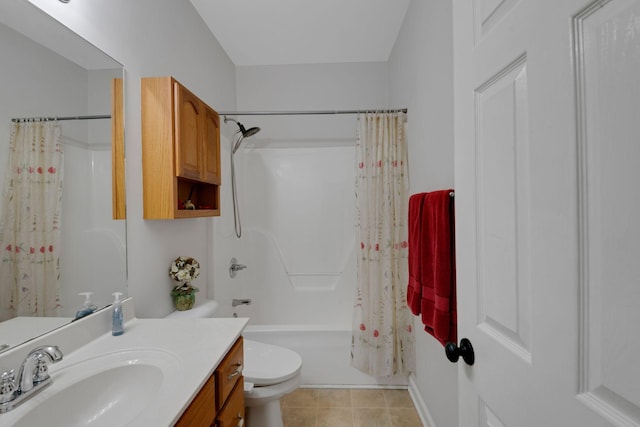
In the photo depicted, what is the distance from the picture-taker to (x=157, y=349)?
996 mm

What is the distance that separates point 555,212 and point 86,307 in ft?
4.72

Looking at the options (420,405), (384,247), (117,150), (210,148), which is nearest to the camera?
(117,150)

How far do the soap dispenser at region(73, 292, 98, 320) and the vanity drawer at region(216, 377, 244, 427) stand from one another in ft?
2.01

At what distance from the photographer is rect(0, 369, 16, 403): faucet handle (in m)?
0.70

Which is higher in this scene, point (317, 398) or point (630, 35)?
point (630, 35)

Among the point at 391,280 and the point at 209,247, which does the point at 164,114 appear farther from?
the point at 391,280

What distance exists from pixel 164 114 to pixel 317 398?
205 cm

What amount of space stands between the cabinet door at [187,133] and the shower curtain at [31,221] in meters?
0.48

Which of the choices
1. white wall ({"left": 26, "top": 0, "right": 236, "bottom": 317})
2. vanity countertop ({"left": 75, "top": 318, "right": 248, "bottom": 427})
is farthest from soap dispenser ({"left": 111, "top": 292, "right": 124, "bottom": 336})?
white wall ({"left": 26, "top": 0, "right": 236, "bottom": 317})

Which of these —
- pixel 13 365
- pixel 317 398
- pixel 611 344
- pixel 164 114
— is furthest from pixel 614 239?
pixel 317 398

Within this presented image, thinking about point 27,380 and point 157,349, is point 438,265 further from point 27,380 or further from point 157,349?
point 27,380

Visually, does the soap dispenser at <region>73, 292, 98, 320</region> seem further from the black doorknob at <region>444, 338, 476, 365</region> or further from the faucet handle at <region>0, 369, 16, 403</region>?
the black doorknob at <region>444, 338, 476, 365</region>

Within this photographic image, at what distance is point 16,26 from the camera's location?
0.83 metres

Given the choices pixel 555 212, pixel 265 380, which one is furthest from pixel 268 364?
pixel 555 212
